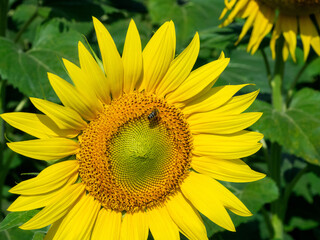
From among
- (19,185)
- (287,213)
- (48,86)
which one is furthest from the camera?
(287,213)

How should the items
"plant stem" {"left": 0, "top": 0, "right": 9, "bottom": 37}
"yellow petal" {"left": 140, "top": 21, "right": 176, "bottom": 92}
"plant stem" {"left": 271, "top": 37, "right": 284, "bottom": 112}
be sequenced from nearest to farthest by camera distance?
"yellow petal" {"left": 140, "top": 21, "right": 176, "bottom": 92} < "plant stem" {"left": 0, "top": 0, "right": 9, "bottom": 37} < "plant stem" {"left": 271, "top": 37, "right": 284, "bottom": 112}

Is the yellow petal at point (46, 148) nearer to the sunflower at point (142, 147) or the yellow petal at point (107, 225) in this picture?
the sunflower at point (142, 147)

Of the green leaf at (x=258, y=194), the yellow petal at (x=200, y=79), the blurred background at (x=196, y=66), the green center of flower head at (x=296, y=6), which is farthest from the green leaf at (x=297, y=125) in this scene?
the yellow petal at (x=200, y=79)

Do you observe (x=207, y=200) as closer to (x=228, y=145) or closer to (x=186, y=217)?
(x=186, y=217)

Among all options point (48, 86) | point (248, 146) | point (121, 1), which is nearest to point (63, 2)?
point (121, 1)

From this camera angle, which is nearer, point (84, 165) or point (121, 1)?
point (84, 165)

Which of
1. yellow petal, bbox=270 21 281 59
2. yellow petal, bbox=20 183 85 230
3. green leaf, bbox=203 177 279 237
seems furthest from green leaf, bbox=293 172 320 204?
yellow petal, bbox=20 183 85 230

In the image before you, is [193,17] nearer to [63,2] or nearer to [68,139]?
[63,2]

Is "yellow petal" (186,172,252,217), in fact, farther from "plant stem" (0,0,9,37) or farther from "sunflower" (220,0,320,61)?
"plant stem" (0,0,9,37)
